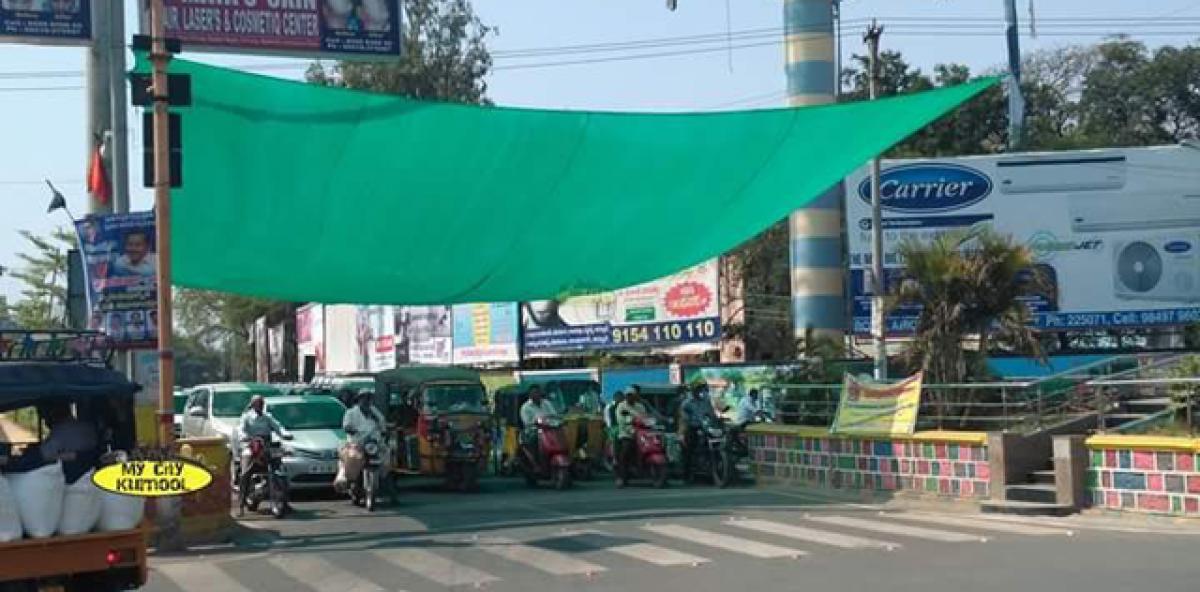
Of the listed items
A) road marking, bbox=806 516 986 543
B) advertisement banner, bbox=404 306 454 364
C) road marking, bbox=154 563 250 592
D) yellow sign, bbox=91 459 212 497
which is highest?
advertisement banner, bbox=404 306 454 364

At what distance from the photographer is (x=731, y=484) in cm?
2150

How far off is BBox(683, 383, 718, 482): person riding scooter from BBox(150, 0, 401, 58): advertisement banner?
7.77 meters

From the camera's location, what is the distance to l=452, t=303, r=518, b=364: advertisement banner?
148 feet

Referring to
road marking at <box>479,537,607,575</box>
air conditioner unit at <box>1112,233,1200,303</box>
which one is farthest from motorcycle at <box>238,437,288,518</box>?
air conditioner unit at <box>1112,233,1200,303</box>

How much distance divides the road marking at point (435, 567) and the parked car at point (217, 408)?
409 inches

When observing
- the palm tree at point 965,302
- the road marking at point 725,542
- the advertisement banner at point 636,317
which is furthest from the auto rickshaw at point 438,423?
the advertisement banner at point 636,317

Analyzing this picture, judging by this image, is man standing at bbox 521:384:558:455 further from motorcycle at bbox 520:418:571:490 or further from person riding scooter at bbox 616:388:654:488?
person riding scooter at bbox 616:388:654:488

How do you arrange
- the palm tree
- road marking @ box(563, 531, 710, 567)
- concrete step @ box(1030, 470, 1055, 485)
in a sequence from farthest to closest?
1. the palm tree
2. concrete step @ box(1030, 470, 1055, 485)
3. road marking @ box(563, 531, 710, 567)

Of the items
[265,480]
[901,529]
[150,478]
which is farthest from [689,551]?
[265,480]

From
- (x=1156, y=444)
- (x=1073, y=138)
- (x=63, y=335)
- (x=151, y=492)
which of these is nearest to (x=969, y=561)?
(x=1156, y=444)

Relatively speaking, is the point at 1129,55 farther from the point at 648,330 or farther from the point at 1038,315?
the point at 648,330

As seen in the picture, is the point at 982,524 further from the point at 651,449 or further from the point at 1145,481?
the point at 651,449

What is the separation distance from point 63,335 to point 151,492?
2.38 meters

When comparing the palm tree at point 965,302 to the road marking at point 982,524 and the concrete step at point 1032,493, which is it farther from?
the road marking at point 982,524
